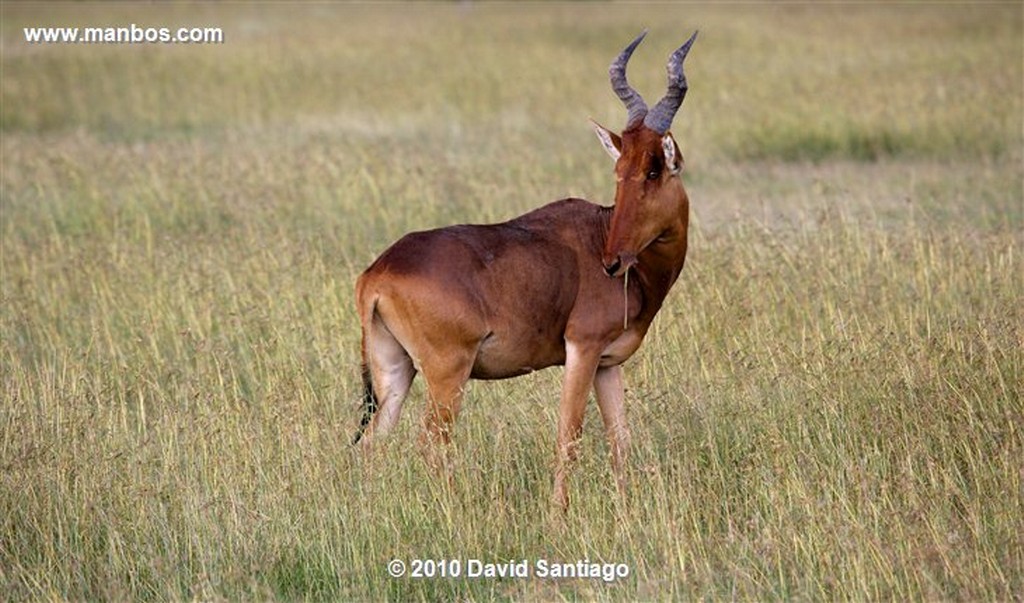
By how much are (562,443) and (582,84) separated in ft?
55.1

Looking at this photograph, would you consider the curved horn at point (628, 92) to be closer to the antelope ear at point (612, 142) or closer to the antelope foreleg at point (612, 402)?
the antelope ear at point (612, 142)

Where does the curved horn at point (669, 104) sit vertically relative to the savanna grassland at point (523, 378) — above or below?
above

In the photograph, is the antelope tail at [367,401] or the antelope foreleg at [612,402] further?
the antelope foreleg at [612,402]

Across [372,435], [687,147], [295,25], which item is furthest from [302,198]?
[295,25]

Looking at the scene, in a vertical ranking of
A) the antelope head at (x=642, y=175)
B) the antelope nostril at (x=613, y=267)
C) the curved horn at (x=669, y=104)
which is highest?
the curved horn at (x=669, y=104)

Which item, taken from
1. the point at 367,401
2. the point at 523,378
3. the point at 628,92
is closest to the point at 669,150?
the point at 628,92

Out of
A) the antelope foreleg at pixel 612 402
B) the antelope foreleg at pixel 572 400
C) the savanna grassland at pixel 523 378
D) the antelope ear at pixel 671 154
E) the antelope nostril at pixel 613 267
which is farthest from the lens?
the antelope foreleg at pixel 612 402

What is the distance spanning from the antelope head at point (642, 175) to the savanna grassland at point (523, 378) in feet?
3.06

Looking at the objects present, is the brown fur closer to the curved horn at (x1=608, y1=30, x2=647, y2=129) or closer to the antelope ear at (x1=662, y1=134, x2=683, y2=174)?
the antelope ear at (x1=662, y1=134, x2=683, y2=174)

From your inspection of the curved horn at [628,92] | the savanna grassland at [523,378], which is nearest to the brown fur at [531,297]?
the curved horn at [628,92]

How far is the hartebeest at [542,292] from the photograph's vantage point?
6617mm

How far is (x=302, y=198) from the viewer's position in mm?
14281

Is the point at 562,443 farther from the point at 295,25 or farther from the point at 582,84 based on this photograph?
the point at 295,25

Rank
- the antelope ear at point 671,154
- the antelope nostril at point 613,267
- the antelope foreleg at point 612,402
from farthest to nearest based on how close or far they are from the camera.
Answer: the antelope foreleg at point 612,402
the antelope ear at point 671,154
the antelope nostril at point 613,267
